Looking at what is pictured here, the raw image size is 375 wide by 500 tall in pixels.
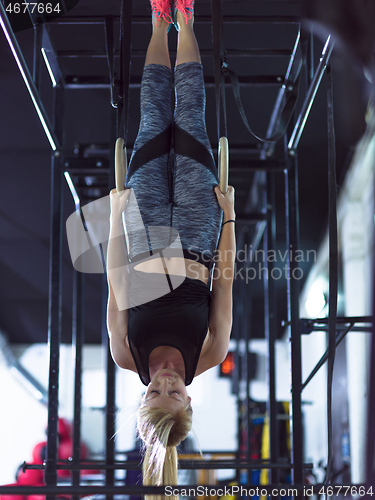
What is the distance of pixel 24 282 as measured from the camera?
23.1ft

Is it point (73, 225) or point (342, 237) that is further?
point (342, 237)

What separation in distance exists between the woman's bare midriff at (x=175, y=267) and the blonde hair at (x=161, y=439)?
0.51 m

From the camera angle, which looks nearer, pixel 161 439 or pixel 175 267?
pixel 161 439

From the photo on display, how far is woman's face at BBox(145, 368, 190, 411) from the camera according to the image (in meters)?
1.87

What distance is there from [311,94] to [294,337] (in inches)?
44.6

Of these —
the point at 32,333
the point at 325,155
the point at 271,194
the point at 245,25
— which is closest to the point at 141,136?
the point at 245,25

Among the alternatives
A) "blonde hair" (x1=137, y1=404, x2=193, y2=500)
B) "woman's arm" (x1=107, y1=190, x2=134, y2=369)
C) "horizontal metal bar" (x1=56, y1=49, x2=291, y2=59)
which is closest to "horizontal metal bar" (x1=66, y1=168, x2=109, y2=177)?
"horizontal metal bar" (x1=56, y1=49, x2=291, y2=59)

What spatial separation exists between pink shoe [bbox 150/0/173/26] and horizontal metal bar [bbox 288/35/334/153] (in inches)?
26.8

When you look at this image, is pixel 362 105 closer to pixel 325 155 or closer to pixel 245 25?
pixel 245 25

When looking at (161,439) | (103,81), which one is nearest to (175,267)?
(161,439)

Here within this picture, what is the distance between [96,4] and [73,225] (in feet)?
7.23

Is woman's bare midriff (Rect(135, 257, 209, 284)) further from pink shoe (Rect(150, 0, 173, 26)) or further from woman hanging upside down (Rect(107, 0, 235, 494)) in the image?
pink shoe (Rect(150, 0, 173, 26))

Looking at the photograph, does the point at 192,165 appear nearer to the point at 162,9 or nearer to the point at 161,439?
the point at 162,9

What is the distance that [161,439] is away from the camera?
5.78ft
